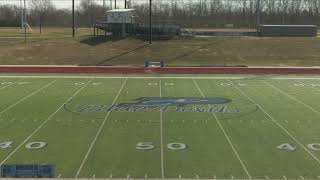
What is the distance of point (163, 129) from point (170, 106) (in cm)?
372

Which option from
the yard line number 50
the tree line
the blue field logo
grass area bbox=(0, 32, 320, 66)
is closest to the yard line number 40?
the yard line number 50

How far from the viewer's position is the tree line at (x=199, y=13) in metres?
93.0

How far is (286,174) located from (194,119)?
18.8ft

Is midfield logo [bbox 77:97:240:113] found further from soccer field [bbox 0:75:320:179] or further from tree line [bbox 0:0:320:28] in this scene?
tree line [bbox 0:0:320:28]

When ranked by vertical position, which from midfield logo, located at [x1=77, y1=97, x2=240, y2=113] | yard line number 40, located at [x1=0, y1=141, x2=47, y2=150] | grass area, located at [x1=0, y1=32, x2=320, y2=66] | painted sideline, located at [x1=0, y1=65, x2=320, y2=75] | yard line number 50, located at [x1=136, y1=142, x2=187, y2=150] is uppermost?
grass area, located at [x1=0, y1=32, x2=320, y2=66]

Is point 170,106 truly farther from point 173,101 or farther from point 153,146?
point 153,146

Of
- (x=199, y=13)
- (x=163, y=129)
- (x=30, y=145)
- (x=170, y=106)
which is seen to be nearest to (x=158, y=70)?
(x=170, y=106)

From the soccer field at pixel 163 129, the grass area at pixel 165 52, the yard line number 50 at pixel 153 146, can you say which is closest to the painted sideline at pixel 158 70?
the grass area at pixel 165 52

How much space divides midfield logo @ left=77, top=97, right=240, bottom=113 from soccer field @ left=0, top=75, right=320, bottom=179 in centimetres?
4

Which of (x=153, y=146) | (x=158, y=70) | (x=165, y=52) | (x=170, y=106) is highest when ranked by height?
(x=165, y=52)

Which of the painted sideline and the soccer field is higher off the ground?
the painted sideline

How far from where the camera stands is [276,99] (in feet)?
64.6

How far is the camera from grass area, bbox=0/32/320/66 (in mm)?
33969

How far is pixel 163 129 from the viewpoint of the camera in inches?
565
